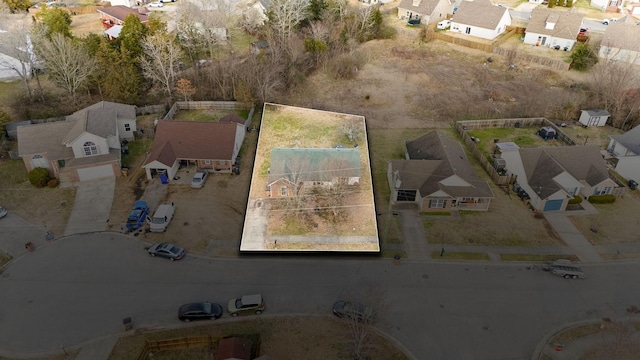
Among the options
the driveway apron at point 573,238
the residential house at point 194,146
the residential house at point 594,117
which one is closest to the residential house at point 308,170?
the residential house at point 194,146

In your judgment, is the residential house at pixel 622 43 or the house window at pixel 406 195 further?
the residential house at pixel 622 43

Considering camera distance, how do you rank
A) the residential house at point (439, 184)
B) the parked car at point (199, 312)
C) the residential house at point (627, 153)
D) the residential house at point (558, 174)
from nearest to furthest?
the parked car at point (199, 312)
the residential house at point (439, 184)
the residential house at point (558, 174)
the residential house at point (627, 153)

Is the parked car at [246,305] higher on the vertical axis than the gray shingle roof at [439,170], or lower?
lower

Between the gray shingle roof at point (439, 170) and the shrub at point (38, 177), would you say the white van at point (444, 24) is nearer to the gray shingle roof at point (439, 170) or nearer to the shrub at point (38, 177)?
the gray shingle roof at point (439, 170)

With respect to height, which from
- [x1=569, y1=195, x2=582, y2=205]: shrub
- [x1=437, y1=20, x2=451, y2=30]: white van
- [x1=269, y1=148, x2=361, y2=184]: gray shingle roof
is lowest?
[x1=569, y1=195, x2=582, y2=205]: shrub

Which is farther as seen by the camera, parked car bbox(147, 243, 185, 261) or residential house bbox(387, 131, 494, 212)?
residential house bbox(387, 131, 494, 212)

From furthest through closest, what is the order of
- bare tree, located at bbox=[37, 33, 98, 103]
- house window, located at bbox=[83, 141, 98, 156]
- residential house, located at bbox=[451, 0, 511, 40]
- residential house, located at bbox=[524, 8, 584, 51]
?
residential house, located at bbox=[451, 0, 511, 40], residential house, located at bbox=[524, 8, 584, 51], bare tree, located at bbox=[37, 33, 98, 103], house window, located at bbox=[83, 141, 98, 156]

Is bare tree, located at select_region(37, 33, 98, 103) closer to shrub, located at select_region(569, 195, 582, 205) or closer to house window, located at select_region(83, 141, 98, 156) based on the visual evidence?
house window, located at select_region(83, 141, 98, 156)

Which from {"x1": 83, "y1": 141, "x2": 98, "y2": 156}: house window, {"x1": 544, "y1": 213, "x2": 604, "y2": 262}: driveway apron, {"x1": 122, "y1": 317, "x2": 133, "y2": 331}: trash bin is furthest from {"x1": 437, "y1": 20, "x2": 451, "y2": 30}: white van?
{"x1": 122, "y1": 317, "x2": 133, "y2": 331}: trash bin
